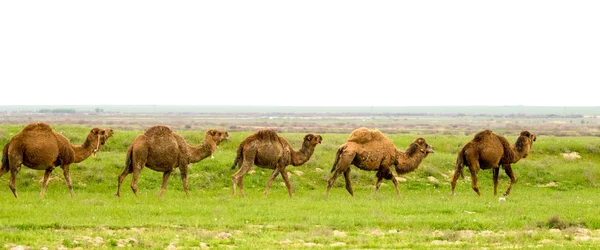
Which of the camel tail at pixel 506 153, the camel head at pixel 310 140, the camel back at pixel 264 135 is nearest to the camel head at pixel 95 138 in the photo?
the camel back at pixel 264 135

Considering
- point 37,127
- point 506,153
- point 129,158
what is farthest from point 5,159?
point 506,153

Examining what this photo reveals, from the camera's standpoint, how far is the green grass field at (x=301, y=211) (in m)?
15.3

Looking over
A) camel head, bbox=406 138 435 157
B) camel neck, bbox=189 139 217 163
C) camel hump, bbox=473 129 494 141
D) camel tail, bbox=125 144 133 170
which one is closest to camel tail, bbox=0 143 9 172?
camel tail, bbox=125 144 133 170

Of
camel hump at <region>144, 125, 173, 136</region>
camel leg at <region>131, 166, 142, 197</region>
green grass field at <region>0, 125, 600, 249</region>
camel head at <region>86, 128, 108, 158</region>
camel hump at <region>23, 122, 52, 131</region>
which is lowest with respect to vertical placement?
green grass field at <region>0, 125, 600, 249</region>

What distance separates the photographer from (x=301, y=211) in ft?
64.1

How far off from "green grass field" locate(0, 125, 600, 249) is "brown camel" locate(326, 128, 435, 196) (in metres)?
0.80

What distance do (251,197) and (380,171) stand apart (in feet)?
13.9

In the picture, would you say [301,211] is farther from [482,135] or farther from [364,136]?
[482,135]

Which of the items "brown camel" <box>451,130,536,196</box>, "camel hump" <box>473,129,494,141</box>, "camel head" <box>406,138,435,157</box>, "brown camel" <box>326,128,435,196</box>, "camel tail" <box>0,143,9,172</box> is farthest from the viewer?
"camel head" <box>406,138,435,157</box>

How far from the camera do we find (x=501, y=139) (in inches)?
1017

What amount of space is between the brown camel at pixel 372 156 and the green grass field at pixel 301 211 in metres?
0.80

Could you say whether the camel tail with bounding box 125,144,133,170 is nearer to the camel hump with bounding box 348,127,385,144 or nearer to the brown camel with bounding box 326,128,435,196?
the brown camel with bounding box 326,128,435,196

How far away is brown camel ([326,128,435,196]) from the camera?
2420 cm

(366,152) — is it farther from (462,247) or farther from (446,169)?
(462,247)
